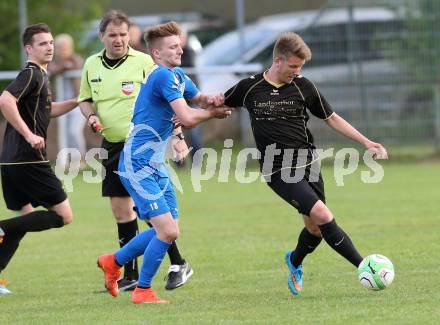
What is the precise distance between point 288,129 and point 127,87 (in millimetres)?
1408

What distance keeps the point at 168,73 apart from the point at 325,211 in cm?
142

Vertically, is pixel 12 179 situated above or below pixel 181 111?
below

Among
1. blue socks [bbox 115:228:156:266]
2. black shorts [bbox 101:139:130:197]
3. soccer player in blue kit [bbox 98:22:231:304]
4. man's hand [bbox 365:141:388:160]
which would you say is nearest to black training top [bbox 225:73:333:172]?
soccer player in blue kit [bbox 98:22:231:304]

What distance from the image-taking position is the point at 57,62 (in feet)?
62.2

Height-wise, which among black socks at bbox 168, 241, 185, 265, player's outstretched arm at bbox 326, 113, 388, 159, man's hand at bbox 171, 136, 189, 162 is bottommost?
black socks at bbox 168, 241, 185, 265

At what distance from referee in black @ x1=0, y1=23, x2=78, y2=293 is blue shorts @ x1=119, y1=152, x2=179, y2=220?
34.4 inches

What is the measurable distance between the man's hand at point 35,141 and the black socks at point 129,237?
1115 mm

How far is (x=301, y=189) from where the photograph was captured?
7.24 meters

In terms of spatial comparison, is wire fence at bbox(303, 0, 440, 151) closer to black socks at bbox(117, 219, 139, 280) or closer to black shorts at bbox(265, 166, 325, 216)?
black socks at bbox(117, 219, 139, 280)

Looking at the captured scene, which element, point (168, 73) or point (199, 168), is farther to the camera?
point (199, 168)

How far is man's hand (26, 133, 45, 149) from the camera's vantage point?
7.49 meters

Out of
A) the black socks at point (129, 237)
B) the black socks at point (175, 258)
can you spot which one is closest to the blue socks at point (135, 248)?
the black socks at point (175, 258)

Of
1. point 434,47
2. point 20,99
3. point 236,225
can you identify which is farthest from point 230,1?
point 20,99

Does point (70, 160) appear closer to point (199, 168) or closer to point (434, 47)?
point (199, 168)
